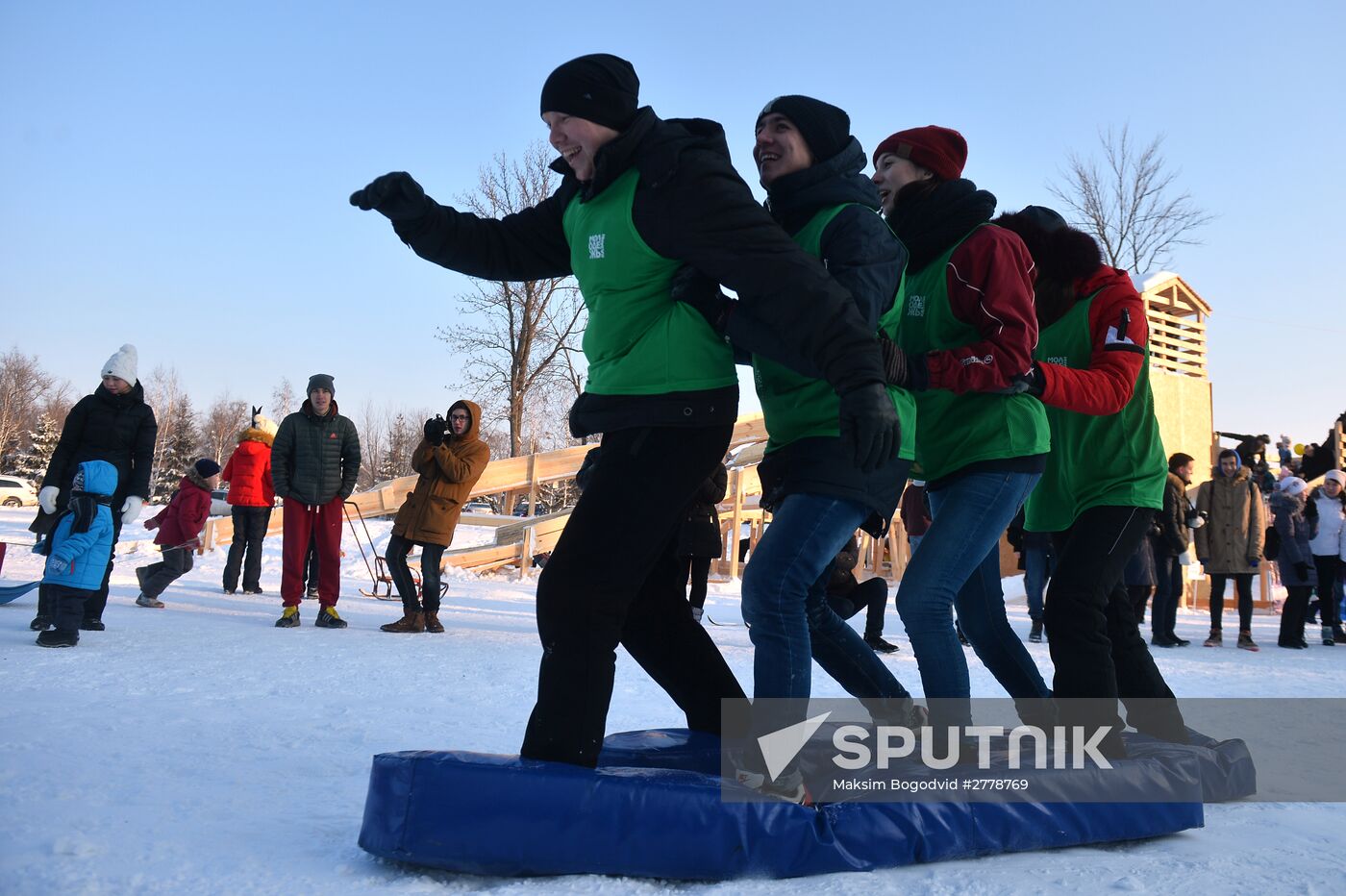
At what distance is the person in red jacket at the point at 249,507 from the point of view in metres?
10.4

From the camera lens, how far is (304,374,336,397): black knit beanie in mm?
8305

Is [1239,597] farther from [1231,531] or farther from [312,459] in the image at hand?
[312,459]

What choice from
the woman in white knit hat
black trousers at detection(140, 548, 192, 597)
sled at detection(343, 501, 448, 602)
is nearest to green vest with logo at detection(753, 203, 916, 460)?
the woman in white knit hat

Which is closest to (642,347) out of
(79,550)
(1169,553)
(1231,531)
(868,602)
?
(79,550)

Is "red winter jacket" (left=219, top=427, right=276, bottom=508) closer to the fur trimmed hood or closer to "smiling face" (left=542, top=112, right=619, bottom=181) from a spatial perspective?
the fur trimmed hood

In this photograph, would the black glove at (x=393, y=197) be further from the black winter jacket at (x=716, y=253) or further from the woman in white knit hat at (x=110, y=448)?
the woman in white knit hat at (x=110, y=448)

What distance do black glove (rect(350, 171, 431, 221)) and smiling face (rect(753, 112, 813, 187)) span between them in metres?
0.91

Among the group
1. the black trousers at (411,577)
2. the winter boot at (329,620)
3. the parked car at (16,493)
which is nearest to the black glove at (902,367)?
the black trousers at (411,577)

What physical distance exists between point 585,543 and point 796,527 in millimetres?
566

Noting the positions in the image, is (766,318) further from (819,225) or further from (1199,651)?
(1199,651)

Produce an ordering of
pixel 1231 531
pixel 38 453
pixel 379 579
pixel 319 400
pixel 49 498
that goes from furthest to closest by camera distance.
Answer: pixel 38 453, pixel 379 579, pixel 1231 531, pixel 319 400, pixel 49 498

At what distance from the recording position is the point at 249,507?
1038 centimetres

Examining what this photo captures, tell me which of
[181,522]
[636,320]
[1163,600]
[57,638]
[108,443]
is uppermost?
[636,320]

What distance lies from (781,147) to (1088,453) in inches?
58.5
